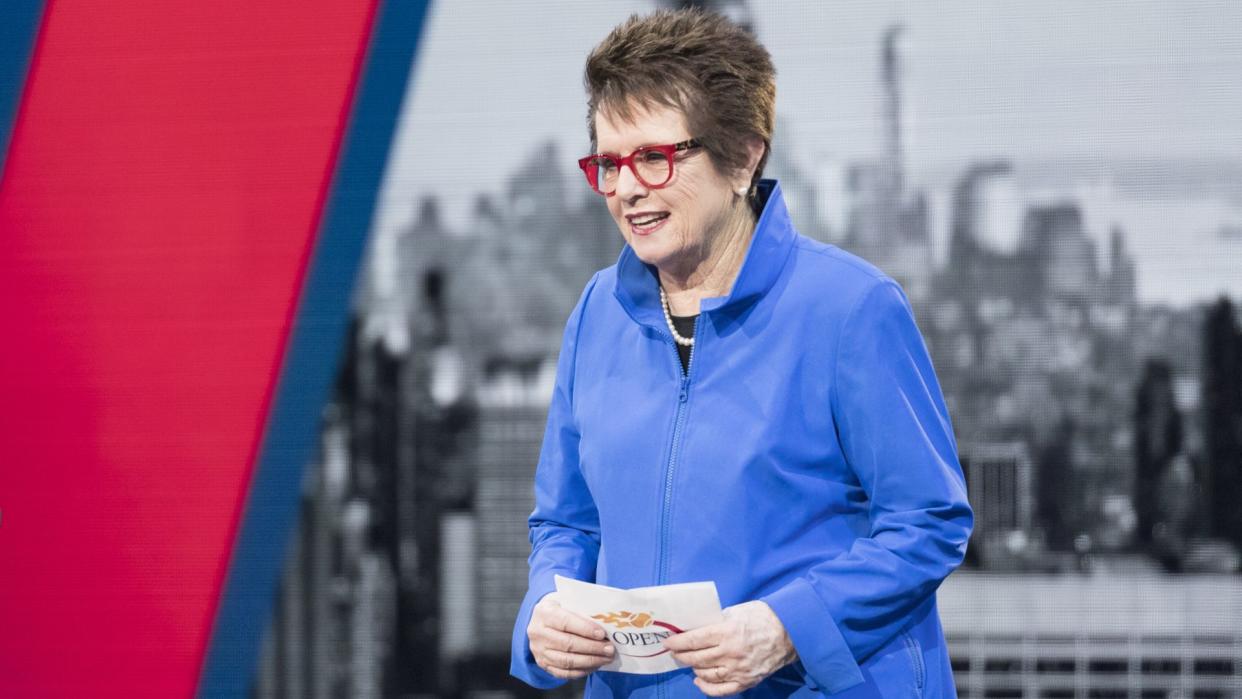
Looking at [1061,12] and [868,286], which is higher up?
[1061,12]

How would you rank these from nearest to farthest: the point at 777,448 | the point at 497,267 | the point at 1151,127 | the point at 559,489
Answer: the point at 777,448 → the point at 559,489 → the point at 1151,127 → the point at 497,267

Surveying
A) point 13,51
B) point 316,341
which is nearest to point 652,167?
point 316,341

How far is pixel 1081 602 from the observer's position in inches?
101

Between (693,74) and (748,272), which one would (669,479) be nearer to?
(748,272)

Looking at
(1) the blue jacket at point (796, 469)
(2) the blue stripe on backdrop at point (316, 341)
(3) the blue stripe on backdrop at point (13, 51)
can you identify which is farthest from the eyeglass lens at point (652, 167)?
(3) the blue stripe on backdrop at point (13, 51)

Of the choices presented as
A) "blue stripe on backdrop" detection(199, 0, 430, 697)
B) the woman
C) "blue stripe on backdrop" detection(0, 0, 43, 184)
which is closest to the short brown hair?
the woman

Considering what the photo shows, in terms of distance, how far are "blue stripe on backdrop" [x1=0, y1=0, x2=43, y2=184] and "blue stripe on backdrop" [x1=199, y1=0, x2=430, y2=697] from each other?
805 millimetres

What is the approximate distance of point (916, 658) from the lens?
1.36m

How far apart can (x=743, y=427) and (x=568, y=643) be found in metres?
0.28

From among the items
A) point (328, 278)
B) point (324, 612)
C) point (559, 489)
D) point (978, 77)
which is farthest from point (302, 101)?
point (559, 489)

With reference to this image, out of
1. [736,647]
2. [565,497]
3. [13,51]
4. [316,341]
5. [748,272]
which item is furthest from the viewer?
[13,51]

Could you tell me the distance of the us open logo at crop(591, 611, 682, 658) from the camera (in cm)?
128

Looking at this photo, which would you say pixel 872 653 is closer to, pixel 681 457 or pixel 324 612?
pixel 681 457

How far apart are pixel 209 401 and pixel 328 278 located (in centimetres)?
39
